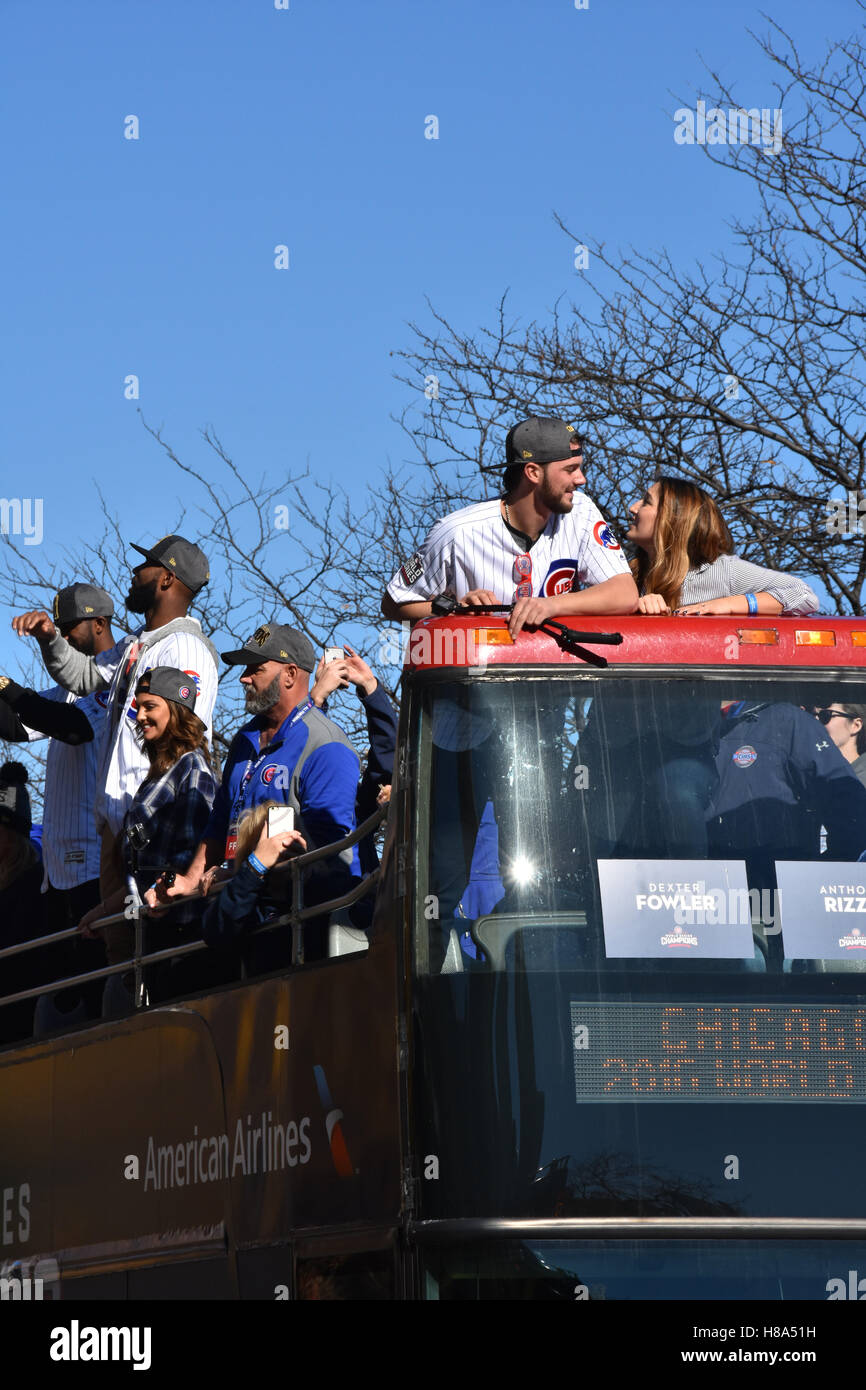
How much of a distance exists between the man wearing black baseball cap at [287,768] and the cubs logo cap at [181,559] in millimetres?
904

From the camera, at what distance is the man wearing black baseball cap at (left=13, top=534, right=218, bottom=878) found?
28.9ft

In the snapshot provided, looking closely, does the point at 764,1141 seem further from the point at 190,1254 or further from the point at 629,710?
the point at 190,1254

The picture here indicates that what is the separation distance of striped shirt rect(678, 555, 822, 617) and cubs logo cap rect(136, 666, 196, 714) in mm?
2352

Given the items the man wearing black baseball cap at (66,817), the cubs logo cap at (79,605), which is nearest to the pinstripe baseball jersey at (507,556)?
the man wearing black baseball cap at (66,817)

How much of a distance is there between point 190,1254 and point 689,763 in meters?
2.62

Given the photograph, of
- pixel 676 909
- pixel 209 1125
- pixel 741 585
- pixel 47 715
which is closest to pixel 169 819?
pixel 47 715

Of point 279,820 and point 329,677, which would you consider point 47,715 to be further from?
point 279,820

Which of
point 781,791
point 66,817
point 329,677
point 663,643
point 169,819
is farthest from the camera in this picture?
point 66,817

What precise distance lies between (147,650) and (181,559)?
501 millimetres

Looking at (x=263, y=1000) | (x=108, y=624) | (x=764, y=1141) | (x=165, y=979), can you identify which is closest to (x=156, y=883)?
(x=165, y=979)

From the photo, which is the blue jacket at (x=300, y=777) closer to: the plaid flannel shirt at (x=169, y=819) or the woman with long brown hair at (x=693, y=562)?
the plaid flannel shirt at (x=169, y=819)

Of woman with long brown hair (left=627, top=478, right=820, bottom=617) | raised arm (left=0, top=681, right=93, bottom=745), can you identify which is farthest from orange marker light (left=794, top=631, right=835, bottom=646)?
raised arm (left=0, top=681, right=93, bottom=745)

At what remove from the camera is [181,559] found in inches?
362

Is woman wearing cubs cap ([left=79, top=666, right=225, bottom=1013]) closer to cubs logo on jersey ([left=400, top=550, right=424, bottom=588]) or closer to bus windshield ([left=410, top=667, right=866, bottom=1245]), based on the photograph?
cubs logo on jersey ([left=400, top=550, right=424, bottom=588])
